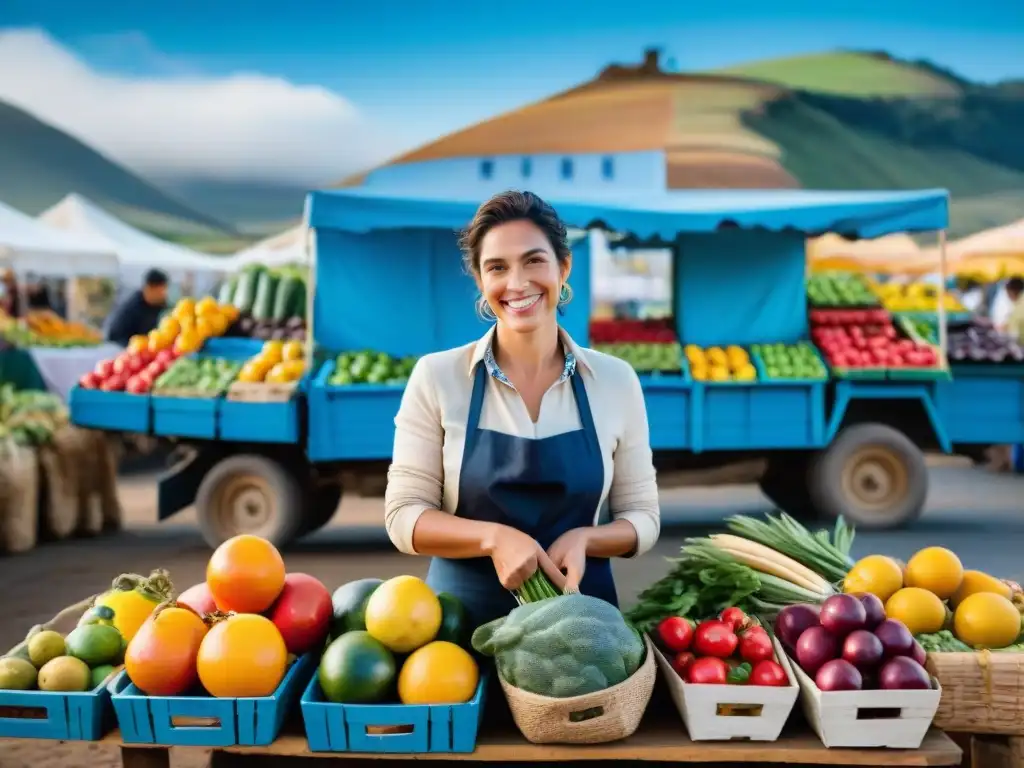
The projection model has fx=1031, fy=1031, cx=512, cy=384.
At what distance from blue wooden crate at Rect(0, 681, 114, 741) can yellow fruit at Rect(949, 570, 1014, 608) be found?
2045mm

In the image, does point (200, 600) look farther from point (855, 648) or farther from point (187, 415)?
point (187, 415)

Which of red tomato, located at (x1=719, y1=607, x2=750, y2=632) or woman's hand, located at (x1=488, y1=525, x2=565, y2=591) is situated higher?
woman's hand, located at (x1=488, y1=525, x2=565, y2=591)

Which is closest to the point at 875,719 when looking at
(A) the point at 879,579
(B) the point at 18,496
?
(A) the point at 879,579

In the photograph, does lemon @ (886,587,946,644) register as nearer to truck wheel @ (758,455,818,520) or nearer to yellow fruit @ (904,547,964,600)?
yellow fruit @ (904,547,964,600)

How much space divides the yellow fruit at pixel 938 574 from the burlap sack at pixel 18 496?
21.6 feet

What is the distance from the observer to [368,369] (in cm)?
742

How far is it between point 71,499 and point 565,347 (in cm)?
662

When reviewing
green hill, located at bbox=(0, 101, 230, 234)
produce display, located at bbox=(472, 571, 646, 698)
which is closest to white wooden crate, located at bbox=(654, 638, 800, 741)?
produce display, located at bbox=(472, 571, 646, 698)

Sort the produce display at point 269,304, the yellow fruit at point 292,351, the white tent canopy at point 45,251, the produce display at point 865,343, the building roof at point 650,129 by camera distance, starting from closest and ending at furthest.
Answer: the yellow fruit at point 292,351 < the produce display at point 865,343 < the produce display at point 269,304 < the white tent canopy at point 45,251 < the building roof at point 650,129

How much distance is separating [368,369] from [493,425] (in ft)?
16.4

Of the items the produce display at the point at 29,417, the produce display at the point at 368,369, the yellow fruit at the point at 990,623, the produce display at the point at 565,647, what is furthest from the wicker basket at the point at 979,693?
the produce display at the point at 29,417

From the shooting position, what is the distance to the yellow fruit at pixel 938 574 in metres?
2.62

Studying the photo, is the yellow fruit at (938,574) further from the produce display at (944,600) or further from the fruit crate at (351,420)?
the fruit crate at (351,420)

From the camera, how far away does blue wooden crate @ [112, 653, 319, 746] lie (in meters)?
2.02
